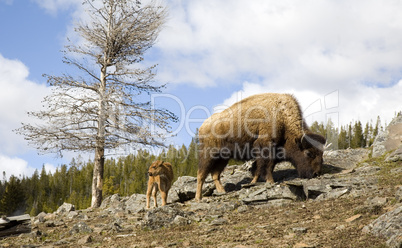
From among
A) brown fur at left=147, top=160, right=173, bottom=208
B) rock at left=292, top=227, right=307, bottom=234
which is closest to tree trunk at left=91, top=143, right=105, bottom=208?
brown fur at left=147, top=160, right=173, bottom=208

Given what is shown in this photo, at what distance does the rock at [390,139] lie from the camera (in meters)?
16.8

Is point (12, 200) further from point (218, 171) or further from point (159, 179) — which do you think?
point (218, 171)

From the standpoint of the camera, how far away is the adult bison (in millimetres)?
13469

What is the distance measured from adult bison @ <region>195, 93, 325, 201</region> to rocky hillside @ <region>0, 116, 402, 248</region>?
1.21 meters

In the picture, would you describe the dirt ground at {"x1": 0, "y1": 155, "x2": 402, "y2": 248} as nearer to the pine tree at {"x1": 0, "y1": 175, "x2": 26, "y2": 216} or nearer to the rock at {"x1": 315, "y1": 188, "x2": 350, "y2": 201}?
the rock at {"x1": 315, "y1": 188, "x2": 350, "y2": 201}

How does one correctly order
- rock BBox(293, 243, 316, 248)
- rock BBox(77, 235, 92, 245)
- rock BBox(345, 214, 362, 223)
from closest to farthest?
rock BBox(293, 243, 316, 248), rock BBox(345, 214, 362, 223), rock BBox(77, 235, 92, 245)

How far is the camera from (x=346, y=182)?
10.8 metres

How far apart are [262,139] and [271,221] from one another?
5406mm

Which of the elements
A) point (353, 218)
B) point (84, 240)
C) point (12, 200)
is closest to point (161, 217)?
point (84, 240)

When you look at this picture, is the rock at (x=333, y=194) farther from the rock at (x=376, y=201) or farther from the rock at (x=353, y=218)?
the rock at (x=353, y=218)

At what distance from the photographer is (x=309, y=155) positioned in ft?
44.4

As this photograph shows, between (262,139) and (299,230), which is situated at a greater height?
(262,139)

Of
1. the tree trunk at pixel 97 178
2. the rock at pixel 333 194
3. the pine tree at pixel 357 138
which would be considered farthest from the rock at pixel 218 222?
the pine tree at pixel 357 138

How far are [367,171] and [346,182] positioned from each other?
2594mm
